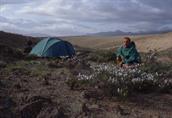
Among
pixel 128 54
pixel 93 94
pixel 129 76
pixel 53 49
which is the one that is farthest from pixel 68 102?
pixel 53 49

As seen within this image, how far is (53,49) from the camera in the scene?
85.9ft

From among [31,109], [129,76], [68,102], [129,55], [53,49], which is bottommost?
[53,49]

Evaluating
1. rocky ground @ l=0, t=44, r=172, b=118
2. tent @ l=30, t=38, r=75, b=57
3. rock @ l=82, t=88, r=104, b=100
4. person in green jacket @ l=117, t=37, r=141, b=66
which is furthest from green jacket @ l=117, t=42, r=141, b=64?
tent @ l=30, t=38, r=75, b=57

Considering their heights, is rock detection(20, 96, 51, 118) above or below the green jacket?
below

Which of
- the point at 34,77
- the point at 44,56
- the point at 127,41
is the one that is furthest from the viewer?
the point at 44,56

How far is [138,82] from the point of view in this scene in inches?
503

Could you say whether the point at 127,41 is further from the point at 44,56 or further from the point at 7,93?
the point at 44,56

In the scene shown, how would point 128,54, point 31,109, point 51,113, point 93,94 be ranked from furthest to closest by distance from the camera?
1. point 128,54
2. point 93,94
3. point 31,109
4. point 51,113

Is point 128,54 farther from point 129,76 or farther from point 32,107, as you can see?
point 32,107

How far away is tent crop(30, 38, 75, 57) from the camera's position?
26.0m

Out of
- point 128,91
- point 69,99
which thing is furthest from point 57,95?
point 128,91

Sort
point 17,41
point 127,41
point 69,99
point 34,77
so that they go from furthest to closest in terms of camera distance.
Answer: point 17,41, point 127,41, point 34,77, point 69,99

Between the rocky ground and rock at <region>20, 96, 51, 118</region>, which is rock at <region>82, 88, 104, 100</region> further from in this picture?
rock at <region>20, 96, 51, 118</region>

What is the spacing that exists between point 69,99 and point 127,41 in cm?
591
